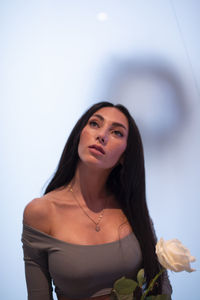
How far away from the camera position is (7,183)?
1.67 m

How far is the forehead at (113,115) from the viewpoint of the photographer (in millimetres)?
1299

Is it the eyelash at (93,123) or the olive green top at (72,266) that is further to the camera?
the eyelash at (93,123)

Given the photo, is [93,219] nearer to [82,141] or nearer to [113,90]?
[82,141]

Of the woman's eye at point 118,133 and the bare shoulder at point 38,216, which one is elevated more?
the woman's eye at point 118,133

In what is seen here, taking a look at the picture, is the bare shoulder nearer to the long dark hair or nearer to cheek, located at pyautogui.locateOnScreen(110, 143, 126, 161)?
the long dark hair

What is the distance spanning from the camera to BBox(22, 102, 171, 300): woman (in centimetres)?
110

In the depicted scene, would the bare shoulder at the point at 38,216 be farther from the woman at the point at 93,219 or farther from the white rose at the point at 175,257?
the white rose at the point at 175,257

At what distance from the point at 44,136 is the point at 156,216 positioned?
0.83 metres

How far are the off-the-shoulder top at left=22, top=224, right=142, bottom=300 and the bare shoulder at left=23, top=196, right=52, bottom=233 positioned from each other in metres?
0.02

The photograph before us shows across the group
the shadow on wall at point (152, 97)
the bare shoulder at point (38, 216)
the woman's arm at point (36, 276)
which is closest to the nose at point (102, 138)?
the bare shoulder at point (38, 216)

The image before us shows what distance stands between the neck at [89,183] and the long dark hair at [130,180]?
0.05 m

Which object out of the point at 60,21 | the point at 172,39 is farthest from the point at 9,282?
the point at 172,39

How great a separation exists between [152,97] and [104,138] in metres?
0.89

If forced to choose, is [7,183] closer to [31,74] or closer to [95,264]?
[31,74]
